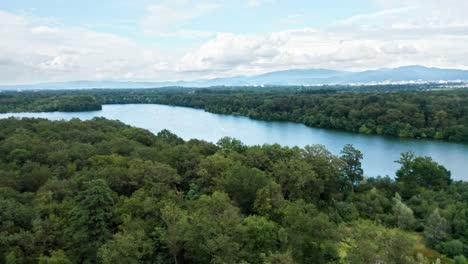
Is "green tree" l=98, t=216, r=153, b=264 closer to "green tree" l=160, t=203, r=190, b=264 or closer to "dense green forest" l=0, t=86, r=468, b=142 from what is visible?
"green tree" l=160, t=203, r=190, b=264

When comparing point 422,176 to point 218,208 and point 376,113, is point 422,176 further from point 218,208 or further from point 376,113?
point 376,113

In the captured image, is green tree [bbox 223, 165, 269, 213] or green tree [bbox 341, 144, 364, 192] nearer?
green tree [bbox 223, 165, 269, 213]

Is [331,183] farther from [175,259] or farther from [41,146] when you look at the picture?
[41,146]

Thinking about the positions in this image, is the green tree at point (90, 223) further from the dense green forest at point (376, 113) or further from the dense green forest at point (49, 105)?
the dense green forest at point (49, 105)

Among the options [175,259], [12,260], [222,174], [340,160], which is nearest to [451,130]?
[340,160]

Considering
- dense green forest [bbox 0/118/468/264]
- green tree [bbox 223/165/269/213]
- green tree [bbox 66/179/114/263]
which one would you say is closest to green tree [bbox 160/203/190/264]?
dense green forest [bbox 0/118/468/264]

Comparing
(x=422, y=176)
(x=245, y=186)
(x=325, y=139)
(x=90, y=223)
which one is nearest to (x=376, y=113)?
(x=325, y=139)

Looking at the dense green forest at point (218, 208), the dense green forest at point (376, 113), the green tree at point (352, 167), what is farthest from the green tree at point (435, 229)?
the dense green forest at point (376, 113)

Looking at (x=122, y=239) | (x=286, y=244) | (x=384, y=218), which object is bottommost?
(x=384, y=218)
